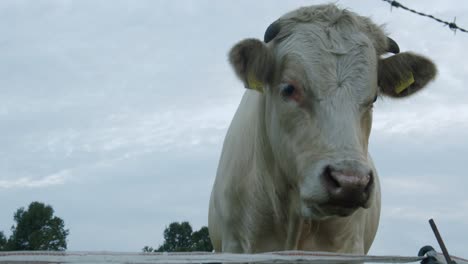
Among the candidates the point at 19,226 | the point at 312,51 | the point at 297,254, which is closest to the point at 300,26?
the point at 312,51

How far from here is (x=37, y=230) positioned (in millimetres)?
39062

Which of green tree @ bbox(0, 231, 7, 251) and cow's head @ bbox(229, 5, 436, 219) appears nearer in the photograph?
cow's head @ bbox(229, 5, 436, 219)

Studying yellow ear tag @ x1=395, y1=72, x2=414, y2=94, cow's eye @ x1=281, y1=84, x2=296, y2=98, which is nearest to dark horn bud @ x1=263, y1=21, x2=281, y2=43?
cow's eye @ x1=281, y1=84, x2=296, y2=98

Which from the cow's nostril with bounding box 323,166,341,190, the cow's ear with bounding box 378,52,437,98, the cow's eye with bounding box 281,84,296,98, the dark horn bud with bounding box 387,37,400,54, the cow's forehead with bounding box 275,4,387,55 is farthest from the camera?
the dark horn bud with bounding box 387,37,400,54

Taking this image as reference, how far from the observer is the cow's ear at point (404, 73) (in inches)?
228

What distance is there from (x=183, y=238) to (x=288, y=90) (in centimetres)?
3127

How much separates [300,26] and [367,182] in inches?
63.0

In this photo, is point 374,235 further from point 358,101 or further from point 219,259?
point 219,259

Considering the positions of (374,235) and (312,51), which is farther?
(374,235)

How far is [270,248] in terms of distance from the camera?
6250mm

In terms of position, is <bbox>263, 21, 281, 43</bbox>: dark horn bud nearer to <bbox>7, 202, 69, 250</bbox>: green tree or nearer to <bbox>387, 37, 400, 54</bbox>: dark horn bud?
<bbox>387, 37, 400, 54</bbox>: dark horn bud

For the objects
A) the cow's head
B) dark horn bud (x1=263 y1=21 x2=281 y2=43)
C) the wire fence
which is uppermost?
dark horn bud (x1=263 y1=21 x2=281 y2=43)

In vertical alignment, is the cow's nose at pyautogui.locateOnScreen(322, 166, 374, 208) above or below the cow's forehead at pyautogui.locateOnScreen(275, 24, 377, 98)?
below

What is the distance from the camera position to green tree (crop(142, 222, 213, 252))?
113 ft
